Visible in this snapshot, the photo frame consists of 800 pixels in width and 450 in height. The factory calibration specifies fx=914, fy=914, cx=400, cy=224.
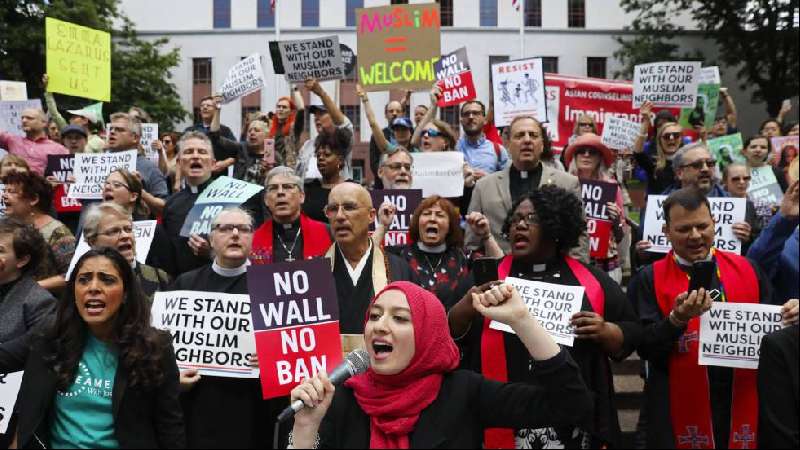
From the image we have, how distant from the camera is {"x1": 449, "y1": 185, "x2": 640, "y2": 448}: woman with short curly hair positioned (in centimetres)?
437

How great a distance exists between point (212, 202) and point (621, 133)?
4.81m

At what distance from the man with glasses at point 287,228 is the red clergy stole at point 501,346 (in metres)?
1.74

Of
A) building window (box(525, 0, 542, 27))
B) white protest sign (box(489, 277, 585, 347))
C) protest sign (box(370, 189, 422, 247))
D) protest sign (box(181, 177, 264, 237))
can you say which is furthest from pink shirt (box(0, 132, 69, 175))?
building window (box(525, 0, 542, 27))

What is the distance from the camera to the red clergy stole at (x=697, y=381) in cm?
476

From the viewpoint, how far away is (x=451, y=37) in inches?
1914

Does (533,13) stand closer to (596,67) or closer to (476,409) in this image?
(596,67)

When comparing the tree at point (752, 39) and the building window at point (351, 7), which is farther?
the building window at point (351, 7)

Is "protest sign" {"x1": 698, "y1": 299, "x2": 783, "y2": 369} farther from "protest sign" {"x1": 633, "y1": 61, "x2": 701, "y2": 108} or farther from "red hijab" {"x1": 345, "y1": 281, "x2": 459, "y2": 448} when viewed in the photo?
"protest sign" {"x1": 633, "y1": 61, "x2": 701, "y2": 108}

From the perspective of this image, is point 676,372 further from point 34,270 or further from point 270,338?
point 34,270

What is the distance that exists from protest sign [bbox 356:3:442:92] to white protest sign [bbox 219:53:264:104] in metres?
1.74

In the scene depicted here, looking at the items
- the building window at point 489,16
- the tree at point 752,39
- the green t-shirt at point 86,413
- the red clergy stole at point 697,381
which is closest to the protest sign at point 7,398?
the green t-shirt at point 86,413

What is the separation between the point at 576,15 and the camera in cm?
5072

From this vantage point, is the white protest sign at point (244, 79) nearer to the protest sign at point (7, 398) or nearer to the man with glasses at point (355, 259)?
the man with glasses at point (355, 259)

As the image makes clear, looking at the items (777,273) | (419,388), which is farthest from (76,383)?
(777,273)
